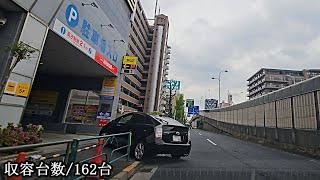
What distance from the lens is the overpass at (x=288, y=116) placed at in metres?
10.6

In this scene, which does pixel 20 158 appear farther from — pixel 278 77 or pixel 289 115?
pixel 278 77

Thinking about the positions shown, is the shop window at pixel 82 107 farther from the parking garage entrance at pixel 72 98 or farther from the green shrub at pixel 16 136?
the green shrub at pixel 16 136

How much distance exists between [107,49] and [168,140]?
9066mm

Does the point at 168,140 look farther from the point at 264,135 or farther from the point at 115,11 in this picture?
the point at 264,135

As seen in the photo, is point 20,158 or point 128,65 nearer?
point 20,158

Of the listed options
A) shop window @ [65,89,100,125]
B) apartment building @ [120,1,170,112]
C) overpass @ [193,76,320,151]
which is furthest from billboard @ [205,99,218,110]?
shop window @ [65,89,100,125]

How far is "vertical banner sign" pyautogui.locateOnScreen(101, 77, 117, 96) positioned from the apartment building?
126 ft

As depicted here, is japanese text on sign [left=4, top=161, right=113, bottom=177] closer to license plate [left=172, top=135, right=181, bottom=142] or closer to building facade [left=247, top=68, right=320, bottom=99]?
license plate [left=172, top=135, right=181, bottom=142]

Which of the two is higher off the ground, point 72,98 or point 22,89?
point 72,98

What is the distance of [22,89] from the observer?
24.4 feet

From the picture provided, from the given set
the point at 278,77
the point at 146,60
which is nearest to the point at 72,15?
the point at 146,60

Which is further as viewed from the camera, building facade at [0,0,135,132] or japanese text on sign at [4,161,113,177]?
building facade at [0,0,135,132]

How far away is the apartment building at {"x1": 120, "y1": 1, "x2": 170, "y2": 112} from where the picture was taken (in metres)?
57.9

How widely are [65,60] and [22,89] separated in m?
5.74
